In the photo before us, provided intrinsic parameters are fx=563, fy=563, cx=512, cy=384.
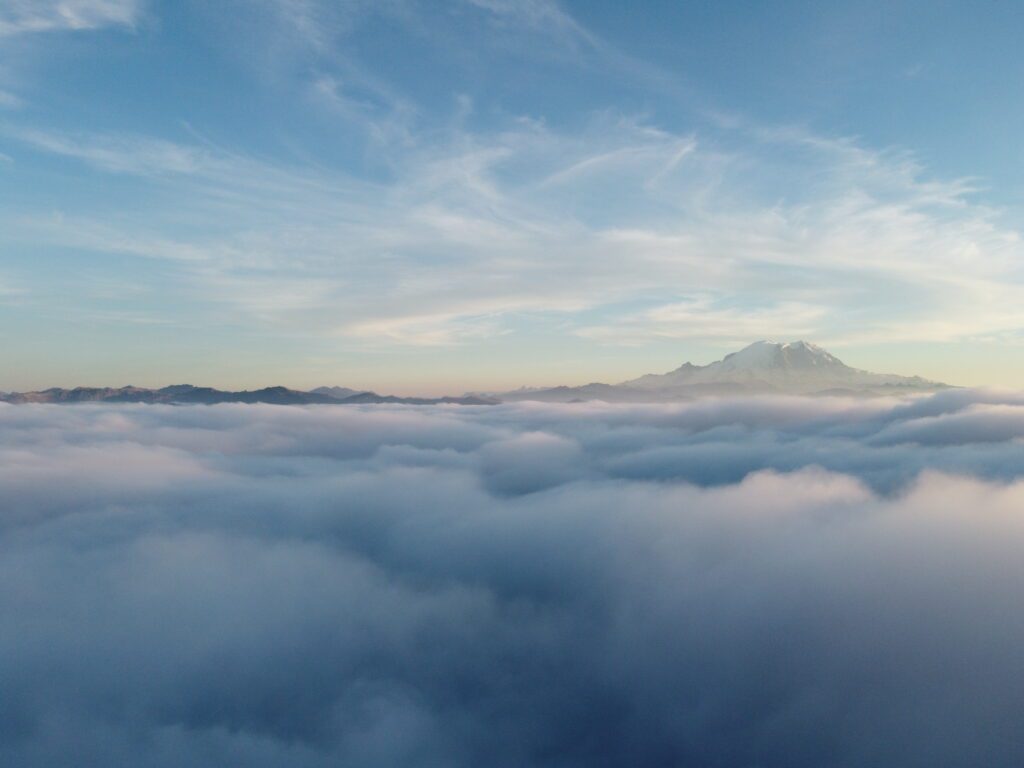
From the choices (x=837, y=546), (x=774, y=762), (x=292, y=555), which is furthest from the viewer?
(x=292, y=555)

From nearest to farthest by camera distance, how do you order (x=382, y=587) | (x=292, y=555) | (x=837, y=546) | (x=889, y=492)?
(x=837, y=546)
(x=382, y=587)
(x=292, y=555)
(x=889, y=492)

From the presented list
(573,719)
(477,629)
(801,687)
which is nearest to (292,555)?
(477,629)

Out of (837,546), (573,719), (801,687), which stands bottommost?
(573,719)

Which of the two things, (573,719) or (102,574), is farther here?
(102,574)

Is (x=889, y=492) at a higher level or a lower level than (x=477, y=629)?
higher

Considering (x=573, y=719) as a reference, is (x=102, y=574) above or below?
above

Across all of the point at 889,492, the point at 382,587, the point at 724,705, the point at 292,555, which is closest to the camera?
the point at 724,705

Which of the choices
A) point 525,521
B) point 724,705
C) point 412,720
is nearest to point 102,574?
point 412,720

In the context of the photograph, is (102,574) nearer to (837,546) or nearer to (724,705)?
(724,705)

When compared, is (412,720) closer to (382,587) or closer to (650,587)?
(382,587)
